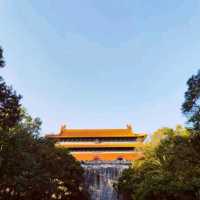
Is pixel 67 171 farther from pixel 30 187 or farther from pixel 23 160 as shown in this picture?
pixel 23 160

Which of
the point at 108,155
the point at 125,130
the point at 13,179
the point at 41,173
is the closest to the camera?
the point at 13,179

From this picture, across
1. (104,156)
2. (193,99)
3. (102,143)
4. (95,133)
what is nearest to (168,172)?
(193,99)

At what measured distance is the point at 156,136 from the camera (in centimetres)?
2138

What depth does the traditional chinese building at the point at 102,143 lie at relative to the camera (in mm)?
36031

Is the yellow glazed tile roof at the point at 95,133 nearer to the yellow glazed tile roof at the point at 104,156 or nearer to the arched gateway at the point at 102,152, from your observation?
the arched gateway at the point at 102,152

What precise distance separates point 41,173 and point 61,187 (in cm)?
530

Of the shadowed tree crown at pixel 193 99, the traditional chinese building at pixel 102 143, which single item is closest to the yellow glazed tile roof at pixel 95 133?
the traditional chinese building at pixel 102 143

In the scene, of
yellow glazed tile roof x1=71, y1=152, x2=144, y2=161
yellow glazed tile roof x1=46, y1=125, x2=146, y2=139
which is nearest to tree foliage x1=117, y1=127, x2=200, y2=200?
yellow glazed tile roof x1=71, y1=152, x2=144, y2=161

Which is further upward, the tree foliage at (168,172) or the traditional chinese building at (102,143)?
the traditional chinese building at (102,143)

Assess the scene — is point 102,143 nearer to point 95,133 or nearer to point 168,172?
point 95,133

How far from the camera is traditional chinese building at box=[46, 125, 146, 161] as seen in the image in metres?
36.0

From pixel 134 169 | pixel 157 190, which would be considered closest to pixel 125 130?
pixel 134 169

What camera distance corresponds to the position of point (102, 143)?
38094 millimetres

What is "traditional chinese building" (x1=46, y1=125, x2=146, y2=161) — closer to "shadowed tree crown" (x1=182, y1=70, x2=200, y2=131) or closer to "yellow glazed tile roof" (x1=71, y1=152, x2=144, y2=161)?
"yellow glazed tile roof" (x1=71, y1=152, x2=144, y2=161)
